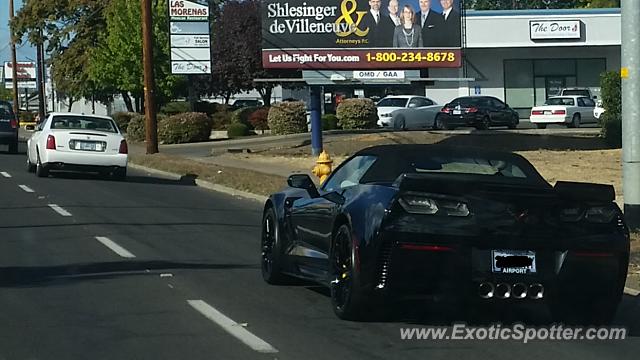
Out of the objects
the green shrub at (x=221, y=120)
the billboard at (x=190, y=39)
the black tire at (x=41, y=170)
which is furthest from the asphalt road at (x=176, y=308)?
the green shrub at (x=221, y=120)

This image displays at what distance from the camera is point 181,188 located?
905 inches

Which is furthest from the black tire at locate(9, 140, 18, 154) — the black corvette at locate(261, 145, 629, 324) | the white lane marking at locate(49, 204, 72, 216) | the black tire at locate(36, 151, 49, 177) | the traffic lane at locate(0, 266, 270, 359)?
the black corvette at locate(261, 145, 629, 324)

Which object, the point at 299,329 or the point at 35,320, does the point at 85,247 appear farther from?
the point at 299,329

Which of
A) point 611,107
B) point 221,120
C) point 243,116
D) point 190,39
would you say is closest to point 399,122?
point 190,39

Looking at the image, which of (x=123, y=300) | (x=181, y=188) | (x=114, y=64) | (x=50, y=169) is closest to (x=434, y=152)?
(x=123, y=300)

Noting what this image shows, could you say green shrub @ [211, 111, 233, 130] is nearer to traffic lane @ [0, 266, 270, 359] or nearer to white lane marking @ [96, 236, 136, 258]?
white lane marking @ [96, 236, 136, 258]

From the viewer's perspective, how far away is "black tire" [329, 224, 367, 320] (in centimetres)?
809

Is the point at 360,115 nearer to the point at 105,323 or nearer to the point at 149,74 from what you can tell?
the point at 149,74

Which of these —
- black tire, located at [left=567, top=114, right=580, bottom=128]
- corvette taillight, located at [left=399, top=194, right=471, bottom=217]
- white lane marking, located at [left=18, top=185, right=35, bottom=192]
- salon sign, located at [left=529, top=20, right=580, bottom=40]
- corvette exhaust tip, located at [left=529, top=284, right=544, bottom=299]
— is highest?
salon sign, located at [left=529, top=20, right=580, bottom=40]

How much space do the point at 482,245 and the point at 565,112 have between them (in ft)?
123

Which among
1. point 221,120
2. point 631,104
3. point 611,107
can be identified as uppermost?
point 631,104

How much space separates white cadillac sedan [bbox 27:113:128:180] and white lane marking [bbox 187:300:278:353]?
14158 mm

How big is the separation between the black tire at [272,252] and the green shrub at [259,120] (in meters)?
38.0

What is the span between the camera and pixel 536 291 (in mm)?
7883
